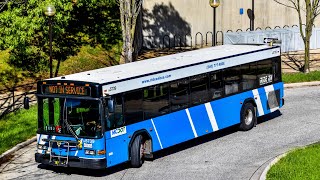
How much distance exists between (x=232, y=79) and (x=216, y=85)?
0.94 metres

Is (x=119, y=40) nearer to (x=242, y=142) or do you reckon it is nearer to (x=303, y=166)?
(x=242, y=142)

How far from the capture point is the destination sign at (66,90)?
56.9ft

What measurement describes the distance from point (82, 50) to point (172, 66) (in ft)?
53.6

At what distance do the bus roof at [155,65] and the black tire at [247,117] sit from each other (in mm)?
1873

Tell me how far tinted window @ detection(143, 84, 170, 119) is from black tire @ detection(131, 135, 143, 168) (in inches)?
27.6

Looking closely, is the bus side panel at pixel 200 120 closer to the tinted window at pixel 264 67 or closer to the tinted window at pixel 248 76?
the tinted window at pixel 248 76

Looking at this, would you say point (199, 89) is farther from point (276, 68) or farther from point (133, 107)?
point (276, 68)

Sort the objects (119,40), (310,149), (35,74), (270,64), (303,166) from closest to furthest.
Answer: (303,166)
(310,149)
(270,64)
(35,74)
(119,40)

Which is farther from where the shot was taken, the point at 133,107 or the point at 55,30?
the point at 55,30

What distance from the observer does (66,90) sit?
17.6 metres

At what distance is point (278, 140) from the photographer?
70.9 feet

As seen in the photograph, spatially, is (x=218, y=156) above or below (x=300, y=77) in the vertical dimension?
below

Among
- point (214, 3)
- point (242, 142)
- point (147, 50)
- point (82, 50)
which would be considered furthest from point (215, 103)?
point (147, 50)

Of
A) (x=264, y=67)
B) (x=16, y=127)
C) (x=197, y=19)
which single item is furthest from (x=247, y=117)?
(x=197, y=19)
